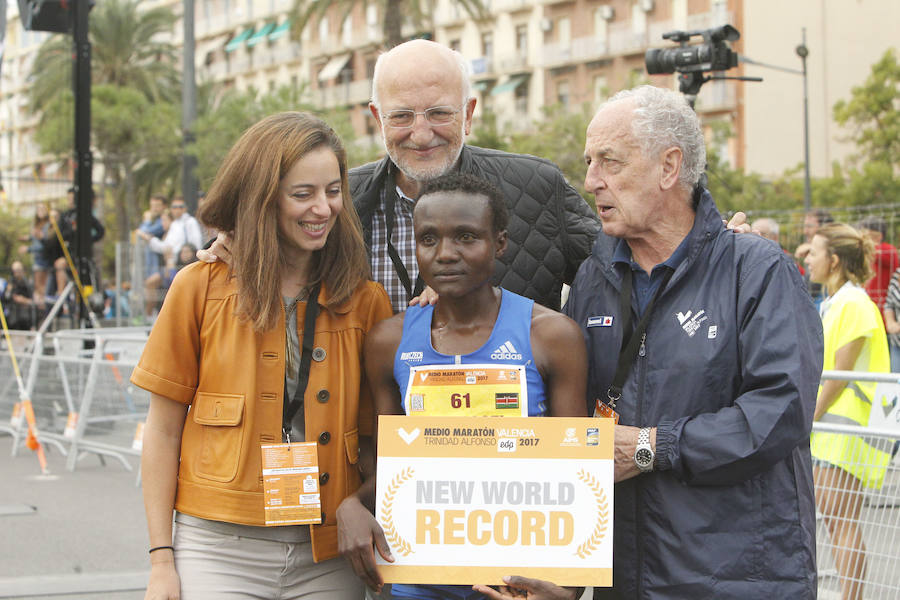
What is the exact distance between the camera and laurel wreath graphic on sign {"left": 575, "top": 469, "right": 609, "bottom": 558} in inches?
108

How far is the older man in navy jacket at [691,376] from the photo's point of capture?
2.81 m

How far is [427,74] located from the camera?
3551 millimetres

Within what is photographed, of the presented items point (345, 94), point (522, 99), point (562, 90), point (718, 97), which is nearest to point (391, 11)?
point (718, 97)

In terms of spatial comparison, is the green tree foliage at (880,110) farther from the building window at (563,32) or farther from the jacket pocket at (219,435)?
the jacket pocket at (219,435)

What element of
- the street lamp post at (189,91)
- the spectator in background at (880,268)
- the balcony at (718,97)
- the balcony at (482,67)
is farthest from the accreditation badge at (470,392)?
the balcony at (482,67)

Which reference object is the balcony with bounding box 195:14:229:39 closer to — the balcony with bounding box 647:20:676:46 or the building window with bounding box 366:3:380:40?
the building window with bounding box 366:3:380:40

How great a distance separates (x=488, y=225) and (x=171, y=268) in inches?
549

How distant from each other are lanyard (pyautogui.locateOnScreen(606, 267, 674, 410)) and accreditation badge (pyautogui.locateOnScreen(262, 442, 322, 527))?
82cm

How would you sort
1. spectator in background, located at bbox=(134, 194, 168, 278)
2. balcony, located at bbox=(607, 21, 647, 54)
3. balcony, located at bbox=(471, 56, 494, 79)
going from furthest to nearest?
balcony, located at bbox=(471, 56, 494, 79) < balcony, located at bbox=(607, 21, 647, 54) < spectator in background, located at bbox=(134, 194, 168, 278)

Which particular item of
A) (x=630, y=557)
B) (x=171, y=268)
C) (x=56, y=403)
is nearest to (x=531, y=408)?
(x=630, y=557)

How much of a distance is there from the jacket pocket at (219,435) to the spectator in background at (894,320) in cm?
805

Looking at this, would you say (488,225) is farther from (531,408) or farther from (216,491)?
(216,491)

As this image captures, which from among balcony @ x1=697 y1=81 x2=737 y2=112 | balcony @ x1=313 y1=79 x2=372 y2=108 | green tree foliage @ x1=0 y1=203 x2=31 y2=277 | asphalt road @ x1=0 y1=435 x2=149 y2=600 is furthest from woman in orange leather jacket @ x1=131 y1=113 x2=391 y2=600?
balcony @ x1=313 y1=79 x2=372 y2=108

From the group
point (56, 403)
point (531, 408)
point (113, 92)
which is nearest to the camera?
point (531, 408)
